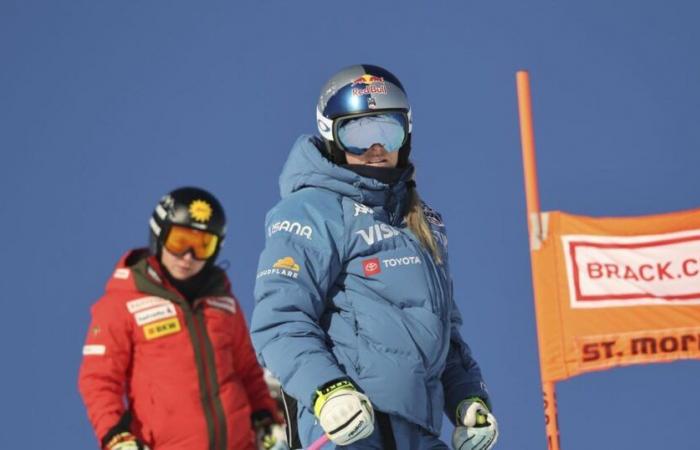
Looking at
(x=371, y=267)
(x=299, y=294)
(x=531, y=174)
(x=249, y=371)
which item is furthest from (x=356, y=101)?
(x=531, y=174)

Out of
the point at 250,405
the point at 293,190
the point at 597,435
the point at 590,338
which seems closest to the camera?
the point at 293,190

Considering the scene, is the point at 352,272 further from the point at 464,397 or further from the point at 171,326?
the point at 171,326

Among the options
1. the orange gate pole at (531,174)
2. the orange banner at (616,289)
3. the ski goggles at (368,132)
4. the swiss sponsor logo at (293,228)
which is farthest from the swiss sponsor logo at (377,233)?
the orange banner at (616,289)

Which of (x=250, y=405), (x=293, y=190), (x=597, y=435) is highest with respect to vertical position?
(x=293, y=190)

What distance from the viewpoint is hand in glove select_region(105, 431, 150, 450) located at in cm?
422

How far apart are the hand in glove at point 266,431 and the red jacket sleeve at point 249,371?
2 centimetres

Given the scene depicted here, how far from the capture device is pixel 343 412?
8.89 ft

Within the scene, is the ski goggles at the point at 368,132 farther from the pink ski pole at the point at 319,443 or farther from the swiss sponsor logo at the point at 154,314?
the swiss sponsor logo at the point at 154,314

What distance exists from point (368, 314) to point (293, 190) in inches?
16.0

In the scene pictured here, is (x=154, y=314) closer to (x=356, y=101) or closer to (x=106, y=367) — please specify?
(x=106, y=367)

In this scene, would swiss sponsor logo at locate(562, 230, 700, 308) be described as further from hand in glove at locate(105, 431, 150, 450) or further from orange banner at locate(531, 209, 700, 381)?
hand in glove at locate(105, 431, 150, 450)

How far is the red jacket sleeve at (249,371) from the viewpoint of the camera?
4633 millimetres

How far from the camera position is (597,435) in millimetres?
6207

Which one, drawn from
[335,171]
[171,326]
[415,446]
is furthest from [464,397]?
[171,326]
